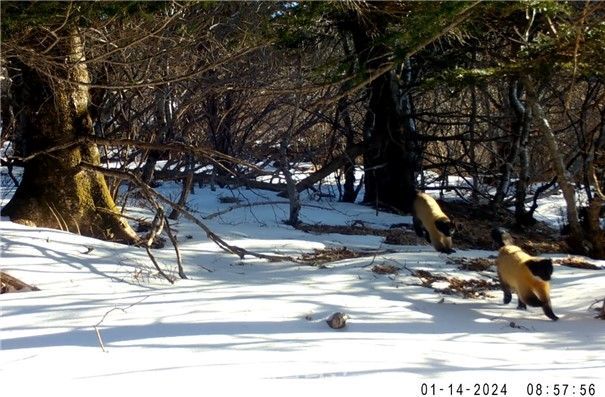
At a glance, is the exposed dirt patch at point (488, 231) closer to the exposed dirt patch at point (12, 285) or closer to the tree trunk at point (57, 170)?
the tree trunk at point (57, 170)

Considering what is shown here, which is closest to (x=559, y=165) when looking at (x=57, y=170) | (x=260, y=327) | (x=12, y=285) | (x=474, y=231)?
(x=474, y=231)

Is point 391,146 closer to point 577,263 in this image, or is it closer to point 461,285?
point 577,263

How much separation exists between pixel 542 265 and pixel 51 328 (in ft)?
11.5

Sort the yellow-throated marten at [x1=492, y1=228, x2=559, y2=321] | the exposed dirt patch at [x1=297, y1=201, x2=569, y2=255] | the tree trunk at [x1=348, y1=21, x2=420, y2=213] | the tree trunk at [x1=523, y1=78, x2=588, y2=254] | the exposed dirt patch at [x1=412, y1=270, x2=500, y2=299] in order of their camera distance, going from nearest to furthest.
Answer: the yellow-throated marten at [x1=492, y1=228, x2=559, y2=321] → the exposed dirt patch at [x1=412, y1=270, x2=500, y2=299] → the tree trunk at [x1=523, y1=78, x2=588, y2=254] → the exposed dirt patch at [x1=297, y1=201, x2=569, y2=255] → the tree trunk at [x1=348, y1=21, x2=420, y2=213]

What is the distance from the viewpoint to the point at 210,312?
17.2ft

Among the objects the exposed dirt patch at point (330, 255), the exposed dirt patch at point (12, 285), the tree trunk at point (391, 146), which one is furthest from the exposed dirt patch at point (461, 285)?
the tree trunk at point (391, 146)

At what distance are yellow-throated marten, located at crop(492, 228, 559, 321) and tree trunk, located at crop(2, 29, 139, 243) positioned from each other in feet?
11.9

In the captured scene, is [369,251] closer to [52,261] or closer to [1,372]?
[52,261]

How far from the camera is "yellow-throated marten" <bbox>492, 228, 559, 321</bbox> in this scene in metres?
5.88

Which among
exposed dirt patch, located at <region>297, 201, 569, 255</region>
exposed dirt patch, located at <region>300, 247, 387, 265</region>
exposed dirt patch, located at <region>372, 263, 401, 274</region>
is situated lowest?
exposed dirt patch, located at <region>372, 263, 401, 274</region>

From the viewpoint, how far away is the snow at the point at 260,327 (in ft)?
13.5

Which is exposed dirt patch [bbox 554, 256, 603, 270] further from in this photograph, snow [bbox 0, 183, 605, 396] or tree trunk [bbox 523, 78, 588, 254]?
tree trunk [bbox 523, 78, 588, 254]

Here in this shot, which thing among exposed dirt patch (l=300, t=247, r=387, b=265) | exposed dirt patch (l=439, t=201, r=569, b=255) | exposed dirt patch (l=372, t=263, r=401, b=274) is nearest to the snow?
exposed dirt patch (l=372, t=263, r=401, b=274)

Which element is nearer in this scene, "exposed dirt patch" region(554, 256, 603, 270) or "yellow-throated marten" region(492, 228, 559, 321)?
"yellow-throated marten" region(492, 228, 559, 321)
